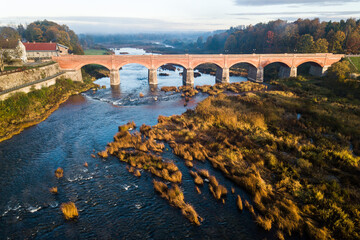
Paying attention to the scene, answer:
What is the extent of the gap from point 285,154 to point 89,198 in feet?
63.8

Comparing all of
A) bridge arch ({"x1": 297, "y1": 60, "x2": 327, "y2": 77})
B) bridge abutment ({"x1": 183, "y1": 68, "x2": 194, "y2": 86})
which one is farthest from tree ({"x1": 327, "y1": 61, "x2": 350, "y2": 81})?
bridge abutment ({"x1": 183, "y1": 68, "x2": 194, "y2": 86})

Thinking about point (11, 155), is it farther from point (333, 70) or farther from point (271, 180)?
point (333, 70)

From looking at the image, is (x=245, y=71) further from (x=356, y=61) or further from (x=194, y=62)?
(x=356, y=61)

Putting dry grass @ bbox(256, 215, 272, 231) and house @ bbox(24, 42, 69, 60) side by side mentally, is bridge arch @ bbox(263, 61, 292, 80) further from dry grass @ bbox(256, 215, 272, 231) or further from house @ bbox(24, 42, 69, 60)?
house @ bbox(24, 42, 69, 60)

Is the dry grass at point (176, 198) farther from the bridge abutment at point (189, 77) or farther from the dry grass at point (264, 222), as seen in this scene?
the bridge abutment at point (189, 77)

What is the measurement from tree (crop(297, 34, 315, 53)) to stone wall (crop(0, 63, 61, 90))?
79.8m

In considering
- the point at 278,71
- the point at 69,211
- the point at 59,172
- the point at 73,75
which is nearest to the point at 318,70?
the point at 278,71

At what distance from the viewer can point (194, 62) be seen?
64.7m

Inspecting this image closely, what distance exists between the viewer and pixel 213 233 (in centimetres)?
1458

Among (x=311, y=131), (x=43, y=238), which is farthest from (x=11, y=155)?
(x=311, y=131)

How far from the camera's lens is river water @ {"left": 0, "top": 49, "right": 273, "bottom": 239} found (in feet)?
48.4

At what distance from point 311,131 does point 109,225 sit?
2612cm

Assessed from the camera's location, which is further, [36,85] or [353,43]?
[353,43]

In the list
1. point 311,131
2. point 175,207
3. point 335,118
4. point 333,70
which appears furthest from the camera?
point 333,70
